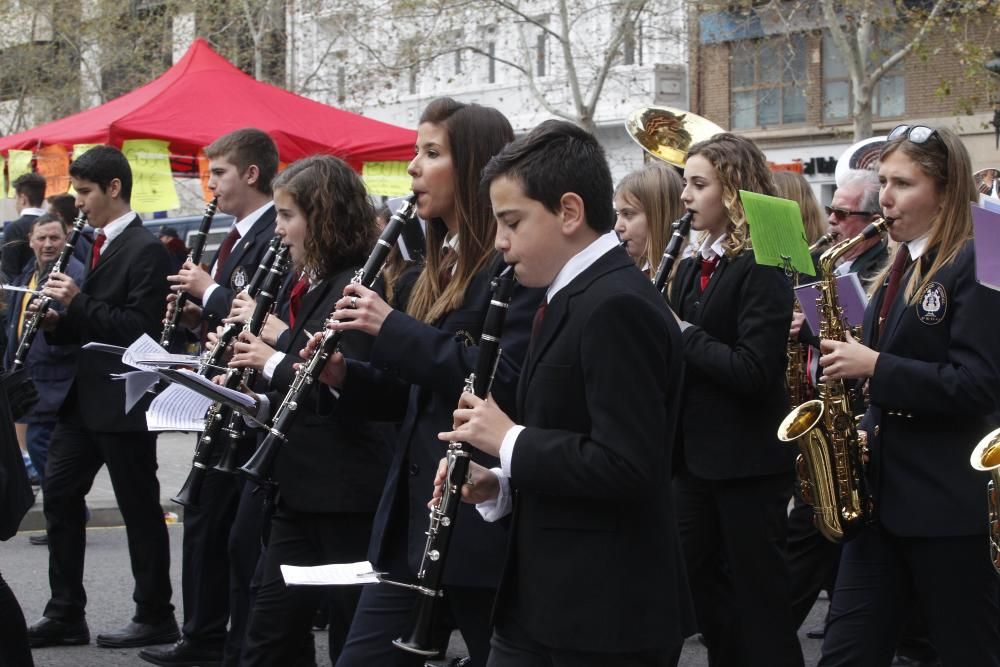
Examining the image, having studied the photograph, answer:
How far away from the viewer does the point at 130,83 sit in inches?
1282

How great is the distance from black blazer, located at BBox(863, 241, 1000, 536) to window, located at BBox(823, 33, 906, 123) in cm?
2390

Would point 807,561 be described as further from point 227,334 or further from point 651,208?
point 227,334

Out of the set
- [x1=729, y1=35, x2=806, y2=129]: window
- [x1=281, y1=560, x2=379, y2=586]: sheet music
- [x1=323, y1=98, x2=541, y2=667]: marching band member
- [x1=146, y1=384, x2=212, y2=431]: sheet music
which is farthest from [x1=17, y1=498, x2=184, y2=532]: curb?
[x1=729, y1=35, x2=806, y2=129]: window

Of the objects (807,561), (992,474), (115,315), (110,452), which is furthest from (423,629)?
(115,315)

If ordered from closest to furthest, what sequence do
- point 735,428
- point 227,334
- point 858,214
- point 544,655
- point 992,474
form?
point 544,655
point 992,474
point 735,428
point 227,334
point 858,214

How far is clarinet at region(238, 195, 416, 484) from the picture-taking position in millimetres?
4031

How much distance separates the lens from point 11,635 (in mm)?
4512

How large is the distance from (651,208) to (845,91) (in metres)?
23.1

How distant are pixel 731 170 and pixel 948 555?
1.70 m

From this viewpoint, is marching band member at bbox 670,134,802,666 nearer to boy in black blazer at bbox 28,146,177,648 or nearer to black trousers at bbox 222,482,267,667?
black trousers at bbox 222,482,267,667

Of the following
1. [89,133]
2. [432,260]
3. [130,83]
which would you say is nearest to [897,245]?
[432,260]

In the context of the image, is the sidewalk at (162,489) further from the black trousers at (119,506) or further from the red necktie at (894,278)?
the red necktie at (894,278)

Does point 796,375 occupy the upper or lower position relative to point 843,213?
lower

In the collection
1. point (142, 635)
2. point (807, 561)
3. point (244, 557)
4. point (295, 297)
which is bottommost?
point (142, 635)
